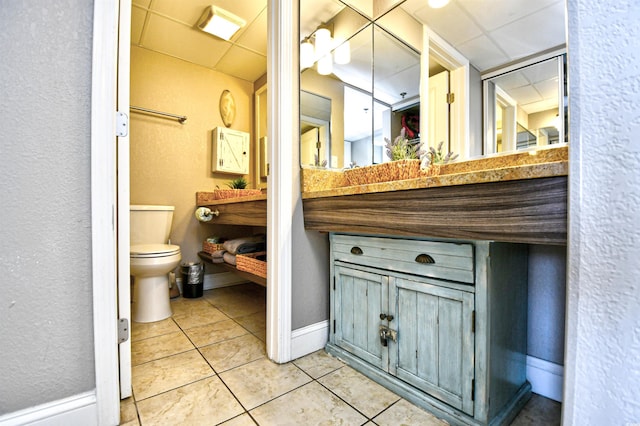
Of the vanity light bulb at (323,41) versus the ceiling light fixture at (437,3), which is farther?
the vanity light bulb at (323,41)

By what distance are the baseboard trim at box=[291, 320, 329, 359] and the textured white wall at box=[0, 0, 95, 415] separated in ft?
2.64

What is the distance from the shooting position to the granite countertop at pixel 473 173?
26.0 inches

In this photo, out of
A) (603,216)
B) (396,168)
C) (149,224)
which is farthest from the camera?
(149,224)

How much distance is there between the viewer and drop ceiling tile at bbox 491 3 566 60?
104 cm

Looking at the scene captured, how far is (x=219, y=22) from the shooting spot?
2.04 m

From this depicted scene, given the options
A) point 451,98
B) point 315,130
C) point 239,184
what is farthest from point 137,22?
point 451,98

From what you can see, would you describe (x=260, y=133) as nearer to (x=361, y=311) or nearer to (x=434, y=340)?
(x=361, y=311)

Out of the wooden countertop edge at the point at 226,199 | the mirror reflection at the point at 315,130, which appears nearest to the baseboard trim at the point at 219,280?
the wooden countertop edge at the point at 226,199

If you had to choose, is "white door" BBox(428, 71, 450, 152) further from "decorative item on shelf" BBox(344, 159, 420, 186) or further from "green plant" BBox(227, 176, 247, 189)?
"green plant" BBox(227, 176, 247, 189)

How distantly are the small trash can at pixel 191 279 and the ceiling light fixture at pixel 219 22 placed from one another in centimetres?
196

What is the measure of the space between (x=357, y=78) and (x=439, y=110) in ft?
1.85

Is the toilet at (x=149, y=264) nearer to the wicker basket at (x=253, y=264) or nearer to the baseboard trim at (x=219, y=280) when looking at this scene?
the wicker basket at (x=253, y=264)

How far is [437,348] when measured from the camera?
0.99 meters

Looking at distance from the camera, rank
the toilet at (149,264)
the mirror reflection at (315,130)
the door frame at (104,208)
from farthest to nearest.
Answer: the toilet at (149,264) → the mirror reflection at (315,130) → the door frame at (104,208)
